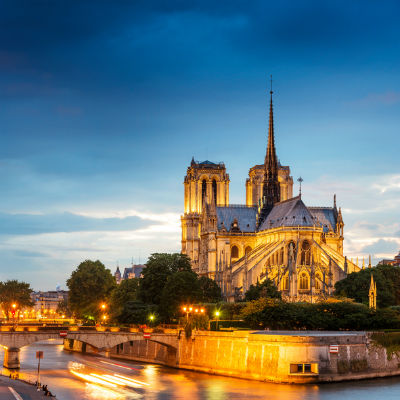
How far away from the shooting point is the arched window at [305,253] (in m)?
110

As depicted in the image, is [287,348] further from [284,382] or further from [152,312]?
[152,312]

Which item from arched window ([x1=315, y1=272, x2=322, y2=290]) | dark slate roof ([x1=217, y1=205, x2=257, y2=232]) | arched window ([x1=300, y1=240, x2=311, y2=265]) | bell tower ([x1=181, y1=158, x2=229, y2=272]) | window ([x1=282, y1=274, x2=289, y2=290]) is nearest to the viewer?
arched window ([x1=315, y1=272, x2=322, y2=290])

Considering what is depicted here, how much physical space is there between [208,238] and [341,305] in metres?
51.4

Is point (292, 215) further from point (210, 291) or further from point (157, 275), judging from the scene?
point (157, 275)

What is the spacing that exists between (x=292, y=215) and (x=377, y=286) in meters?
22.6

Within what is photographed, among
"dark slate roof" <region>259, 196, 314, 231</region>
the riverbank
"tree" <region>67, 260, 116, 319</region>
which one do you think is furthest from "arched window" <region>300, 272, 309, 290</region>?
the riverbank

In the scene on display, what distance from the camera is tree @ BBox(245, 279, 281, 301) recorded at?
97.2 m

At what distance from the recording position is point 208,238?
→ 12925cm

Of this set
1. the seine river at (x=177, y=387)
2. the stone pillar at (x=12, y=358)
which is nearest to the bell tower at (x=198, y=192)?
the seine river at (x=177, y=387)

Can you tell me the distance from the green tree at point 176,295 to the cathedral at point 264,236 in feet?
50.1

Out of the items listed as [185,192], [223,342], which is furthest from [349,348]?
[185,192]

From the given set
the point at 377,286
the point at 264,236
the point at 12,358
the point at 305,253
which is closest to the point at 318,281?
the point at 305,253

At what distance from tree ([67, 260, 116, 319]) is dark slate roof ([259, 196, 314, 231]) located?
30.5 m

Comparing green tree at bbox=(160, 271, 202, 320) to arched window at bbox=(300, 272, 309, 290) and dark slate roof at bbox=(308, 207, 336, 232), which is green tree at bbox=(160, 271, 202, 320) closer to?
arched window at bbox=(300, 272, 309, 290)
